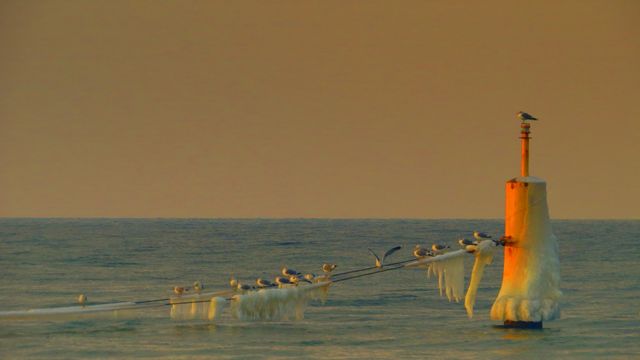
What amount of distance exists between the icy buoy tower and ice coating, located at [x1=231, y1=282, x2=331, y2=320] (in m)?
5.89

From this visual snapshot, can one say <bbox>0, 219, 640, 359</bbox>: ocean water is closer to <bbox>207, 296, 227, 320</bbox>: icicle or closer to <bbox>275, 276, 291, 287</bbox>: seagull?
<bbox>207, 296, 227, 320</bbox>: icicle

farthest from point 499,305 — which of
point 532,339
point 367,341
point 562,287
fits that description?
point 562,287

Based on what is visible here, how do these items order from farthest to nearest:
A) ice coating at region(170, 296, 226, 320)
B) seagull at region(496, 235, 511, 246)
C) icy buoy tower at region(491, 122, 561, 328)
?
ice coating at region(170, 296, 226, 320) < seagull at region(496, 235, 511, 246) < icy buoy tower at region(491, 122, 561, 328)

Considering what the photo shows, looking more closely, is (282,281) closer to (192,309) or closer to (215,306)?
(215,306)

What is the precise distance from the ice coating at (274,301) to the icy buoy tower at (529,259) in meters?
5.89

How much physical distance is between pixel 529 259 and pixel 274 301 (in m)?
8.21

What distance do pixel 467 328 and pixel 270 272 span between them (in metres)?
49.0

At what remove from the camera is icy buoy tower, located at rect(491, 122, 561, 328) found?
4297cm

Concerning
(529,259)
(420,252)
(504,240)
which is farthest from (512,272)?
(420,252)

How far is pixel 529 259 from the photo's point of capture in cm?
4300

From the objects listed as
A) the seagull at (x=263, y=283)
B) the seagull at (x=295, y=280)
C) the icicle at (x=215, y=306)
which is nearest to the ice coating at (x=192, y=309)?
the icicle at (x=215, y=306)

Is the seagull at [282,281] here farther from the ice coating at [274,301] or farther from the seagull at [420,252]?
the seagull at [420,252]

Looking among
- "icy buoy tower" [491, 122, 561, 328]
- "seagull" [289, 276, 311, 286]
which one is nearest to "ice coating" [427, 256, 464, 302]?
"icy buoy tower" [491, 122, 561, 328]

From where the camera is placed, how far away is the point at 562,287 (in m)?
73.2
